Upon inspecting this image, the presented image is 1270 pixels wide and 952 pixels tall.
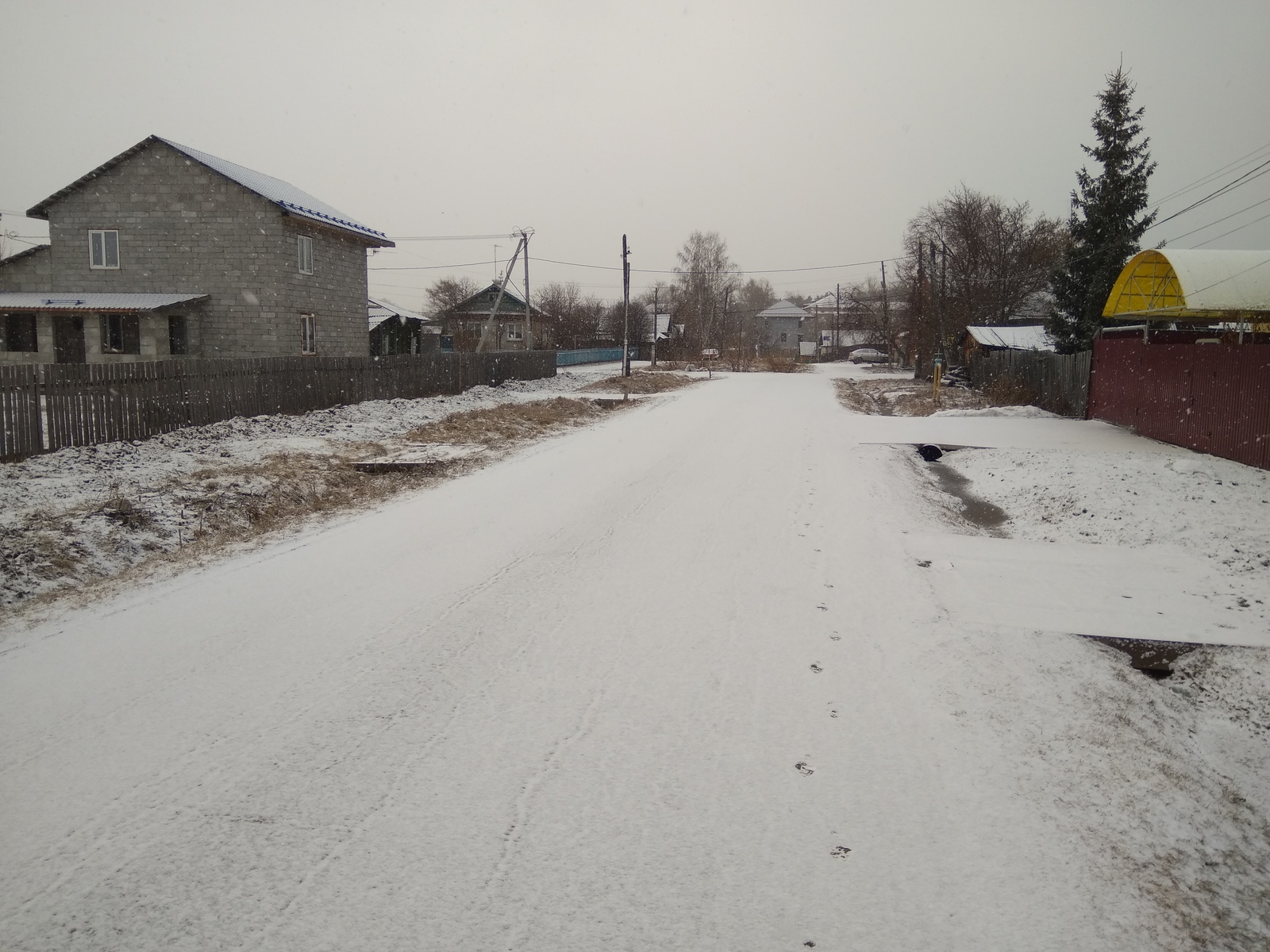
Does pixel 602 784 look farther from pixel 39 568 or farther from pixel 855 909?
pixel 39 568

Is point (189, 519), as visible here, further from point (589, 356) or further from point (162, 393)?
point (589, 356)

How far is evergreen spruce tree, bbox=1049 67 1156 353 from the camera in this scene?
28.8m

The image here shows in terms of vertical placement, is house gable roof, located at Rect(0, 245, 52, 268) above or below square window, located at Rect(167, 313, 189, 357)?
above

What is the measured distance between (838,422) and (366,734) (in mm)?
17003

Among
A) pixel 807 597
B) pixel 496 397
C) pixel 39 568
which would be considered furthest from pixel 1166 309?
pixel 39 568

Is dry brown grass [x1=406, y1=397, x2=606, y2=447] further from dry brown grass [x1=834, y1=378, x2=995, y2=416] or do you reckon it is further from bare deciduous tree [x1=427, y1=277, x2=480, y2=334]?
bare deciduous tree [x1=427, y1=277, x2=480, y2=334]

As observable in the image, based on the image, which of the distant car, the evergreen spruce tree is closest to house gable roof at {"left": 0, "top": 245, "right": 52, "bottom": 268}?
the evergreen spruce tree

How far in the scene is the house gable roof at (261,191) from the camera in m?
26.7

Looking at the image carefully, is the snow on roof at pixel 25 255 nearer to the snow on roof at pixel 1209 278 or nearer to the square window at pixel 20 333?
the square window at pixel 20 333

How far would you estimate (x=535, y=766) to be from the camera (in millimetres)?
3564

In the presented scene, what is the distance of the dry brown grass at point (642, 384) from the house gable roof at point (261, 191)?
10827 millimetres

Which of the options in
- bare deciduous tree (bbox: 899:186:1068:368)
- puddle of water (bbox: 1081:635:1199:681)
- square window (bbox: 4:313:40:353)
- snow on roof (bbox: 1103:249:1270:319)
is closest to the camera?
puddle of water (bbox: 1081:635:1199:681)

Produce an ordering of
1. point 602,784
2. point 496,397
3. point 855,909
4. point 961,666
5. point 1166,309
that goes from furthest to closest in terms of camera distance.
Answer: point 496,397 < point 1166,309 < point 961,666 < point 602,784 < point 855,909

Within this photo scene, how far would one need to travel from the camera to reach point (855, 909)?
269 centimetres
